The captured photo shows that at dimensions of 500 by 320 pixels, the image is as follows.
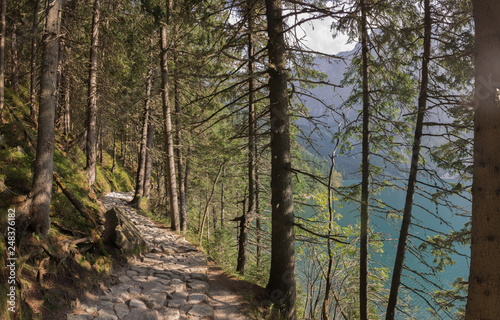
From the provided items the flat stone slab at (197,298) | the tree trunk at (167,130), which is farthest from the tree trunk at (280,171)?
the tree trunk at (167,130)

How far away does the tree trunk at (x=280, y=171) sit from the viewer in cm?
435

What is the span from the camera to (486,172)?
97.5 inches

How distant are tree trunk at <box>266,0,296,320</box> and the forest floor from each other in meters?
0.73

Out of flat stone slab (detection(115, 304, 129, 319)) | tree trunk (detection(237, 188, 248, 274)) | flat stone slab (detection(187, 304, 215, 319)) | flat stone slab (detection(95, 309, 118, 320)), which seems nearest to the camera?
flat stone slab (detection(95, 309, 118, 320))

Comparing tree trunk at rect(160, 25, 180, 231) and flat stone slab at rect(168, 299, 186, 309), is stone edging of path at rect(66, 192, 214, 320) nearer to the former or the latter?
flat stone slab at rect(168, 299, 186, 309)

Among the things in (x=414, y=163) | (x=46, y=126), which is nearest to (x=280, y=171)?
(x=46, y=126)

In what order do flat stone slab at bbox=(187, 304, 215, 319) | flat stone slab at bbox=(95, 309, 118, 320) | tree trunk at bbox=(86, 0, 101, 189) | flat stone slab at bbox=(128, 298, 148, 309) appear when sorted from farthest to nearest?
tree trunk at bbox=(86, 0, 101, 189)
flat stone slab at bbox=(187, 304, 215, 319)
flat stone slab at bbox=(128, 298, 148, 309)
flat stone slab at bbox=(95, 309, 118, 320)

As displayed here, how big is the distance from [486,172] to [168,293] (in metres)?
4.94

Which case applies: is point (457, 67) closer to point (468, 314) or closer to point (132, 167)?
point (468, 314)

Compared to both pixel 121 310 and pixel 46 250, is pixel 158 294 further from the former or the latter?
pixel 46 250

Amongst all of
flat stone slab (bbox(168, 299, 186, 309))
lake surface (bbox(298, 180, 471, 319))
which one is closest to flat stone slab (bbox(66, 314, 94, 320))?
flat stone slab (bbox(168, 299, 186, 309))

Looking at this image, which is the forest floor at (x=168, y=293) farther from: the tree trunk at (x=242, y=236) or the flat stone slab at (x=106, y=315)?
the tree trunk at (x=242, y=236)

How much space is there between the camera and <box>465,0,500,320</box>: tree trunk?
240cm

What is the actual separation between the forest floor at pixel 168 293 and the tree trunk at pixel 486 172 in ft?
10.6
